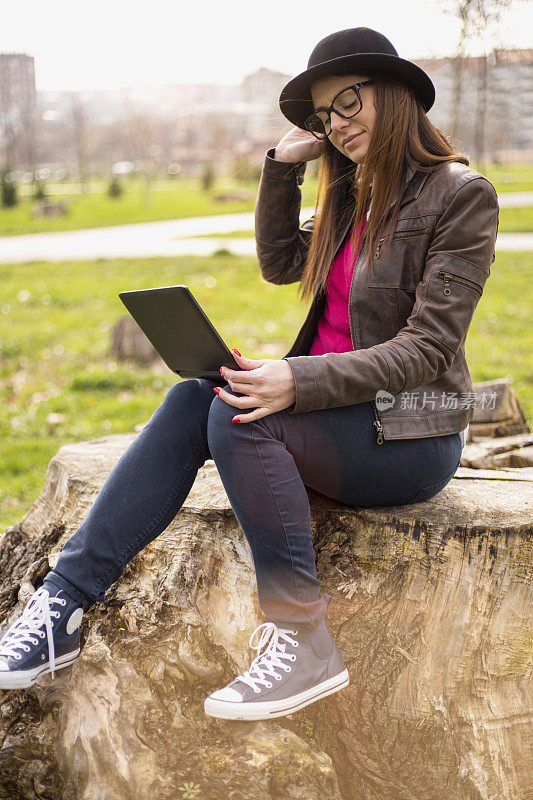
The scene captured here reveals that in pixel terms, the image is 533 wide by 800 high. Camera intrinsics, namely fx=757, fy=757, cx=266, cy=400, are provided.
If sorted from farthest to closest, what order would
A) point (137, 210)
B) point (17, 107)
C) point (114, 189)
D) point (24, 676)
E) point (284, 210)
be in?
point (114, 189)
point (137, 210)
point (17, 107)
point (284, 210)
point (24, 676)

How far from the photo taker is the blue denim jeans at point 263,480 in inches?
75.9

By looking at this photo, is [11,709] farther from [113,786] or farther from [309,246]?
[309,246]

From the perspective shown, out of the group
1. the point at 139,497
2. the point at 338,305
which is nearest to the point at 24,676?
the point at 139,497

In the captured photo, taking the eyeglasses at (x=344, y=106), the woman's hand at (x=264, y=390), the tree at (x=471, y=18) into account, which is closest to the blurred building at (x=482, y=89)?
the tree at (x=471, y=18)

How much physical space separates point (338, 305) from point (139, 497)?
33.0 inches

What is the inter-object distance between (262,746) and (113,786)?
14.9 inches

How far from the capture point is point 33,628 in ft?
6.54

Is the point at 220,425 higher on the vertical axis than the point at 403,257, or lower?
lower

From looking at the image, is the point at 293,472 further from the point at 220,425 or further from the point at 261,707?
the point at 261,707

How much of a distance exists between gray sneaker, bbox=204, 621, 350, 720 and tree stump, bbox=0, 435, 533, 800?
107 millimetres

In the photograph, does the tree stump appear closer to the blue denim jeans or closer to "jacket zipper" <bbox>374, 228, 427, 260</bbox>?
the blue denim jeans

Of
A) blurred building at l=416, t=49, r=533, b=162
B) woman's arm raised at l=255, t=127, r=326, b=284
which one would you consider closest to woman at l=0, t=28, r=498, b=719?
woman's arm raised at l=255, t=127, r=326, b=284

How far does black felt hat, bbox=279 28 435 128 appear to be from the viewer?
6.70 feet

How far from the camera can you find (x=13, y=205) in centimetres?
2014
